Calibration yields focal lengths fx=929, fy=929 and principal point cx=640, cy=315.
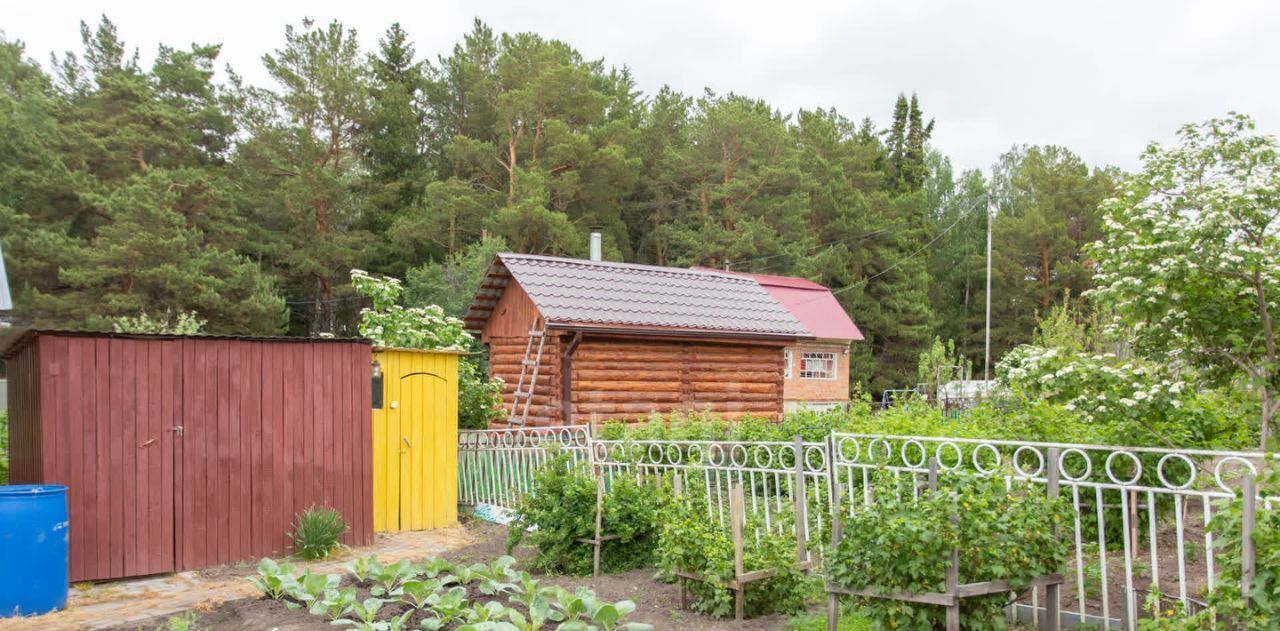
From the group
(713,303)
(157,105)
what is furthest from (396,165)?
(713,303)

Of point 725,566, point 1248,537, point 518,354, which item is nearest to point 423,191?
point 518,354

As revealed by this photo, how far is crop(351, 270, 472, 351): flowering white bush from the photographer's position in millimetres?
13258

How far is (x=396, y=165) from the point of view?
35969 millimetres

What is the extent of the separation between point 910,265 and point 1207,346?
36.6 m

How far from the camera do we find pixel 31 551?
6.24m

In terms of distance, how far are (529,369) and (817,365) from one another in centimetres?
2018

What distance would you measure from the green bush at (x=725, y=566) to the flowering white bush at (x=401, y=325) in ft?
25.3

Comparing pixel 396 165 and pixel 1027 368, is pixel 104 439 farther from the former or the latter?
pixel 396 165

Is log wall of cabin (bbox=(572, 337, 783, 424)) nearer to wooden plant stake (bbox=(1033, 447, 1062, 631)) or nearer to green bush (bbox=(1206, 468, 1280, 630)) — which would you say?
wooden plant stake (bbox=(1033, 447, 1062, 631))

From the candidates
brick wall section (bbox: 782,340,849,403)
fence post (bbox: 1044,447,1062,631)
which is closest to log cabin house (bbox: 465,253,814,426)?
fence post (bbox: 1044,447,1062,631)

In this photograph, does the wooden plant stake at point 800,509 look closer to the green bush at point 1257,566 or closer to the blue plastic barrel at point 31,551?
the green bush at point 1257,566

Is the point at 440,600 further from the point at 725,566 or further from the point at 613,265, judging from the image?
the point at 613,265

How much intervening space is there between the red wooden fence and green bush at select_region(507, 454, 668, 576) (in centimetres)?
245

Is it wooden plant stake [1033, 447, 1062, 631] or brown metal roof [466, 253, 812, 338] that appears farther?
brown metal roof [466, 253, 812, 338]
